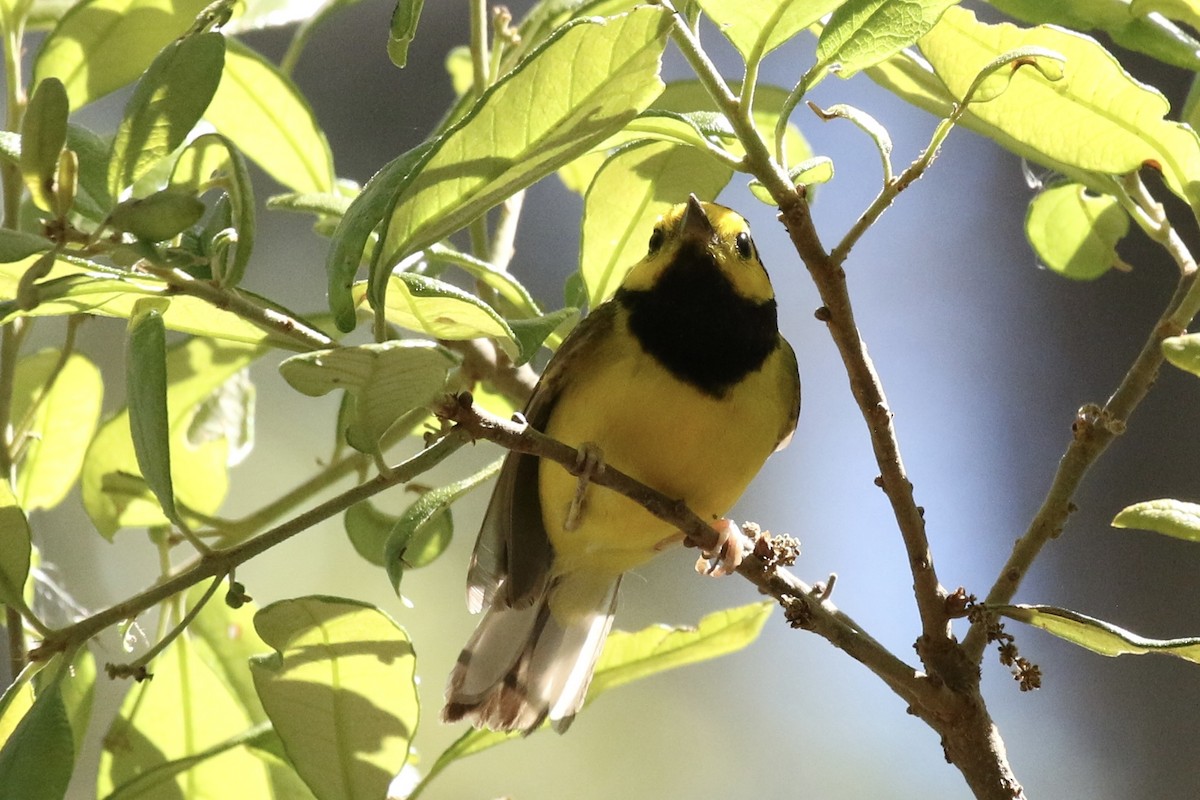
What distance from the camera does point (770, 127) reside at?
54.5 inches

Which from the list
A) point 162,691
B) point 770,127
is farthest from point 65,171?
point 770,127

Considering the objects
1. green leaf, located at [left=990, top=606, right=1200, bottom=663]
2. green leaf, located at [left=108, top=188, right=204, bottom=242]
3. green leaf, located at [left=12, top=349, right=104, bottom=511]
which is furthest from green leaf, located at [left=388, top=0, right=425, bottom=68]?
green leaf, located at [left=12, top=349, right=104, bottom=511]

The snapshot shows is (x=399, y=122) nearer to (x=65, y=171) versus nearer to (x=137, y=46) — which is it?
(x=137, y=46)

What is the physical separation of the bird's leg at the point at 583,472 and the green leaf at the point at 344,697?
0.21m

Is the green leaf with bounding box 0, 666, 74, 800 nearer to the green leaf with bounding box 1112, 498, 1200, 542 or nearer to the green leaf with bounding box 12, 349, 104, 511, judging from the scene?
the green leaf with bounding box 12, 349, 104, 511

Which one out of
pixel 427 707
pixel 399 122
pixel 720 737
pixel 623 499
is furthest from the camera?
pixel 720 737

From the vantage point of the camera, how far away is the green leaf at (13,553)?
3.12ft

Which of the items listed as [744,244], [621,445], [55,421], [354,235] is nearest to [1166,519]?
[354,235]

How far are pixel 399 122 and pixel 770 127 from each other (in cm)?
222

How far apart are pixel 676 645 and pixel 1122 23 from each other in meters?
0.72

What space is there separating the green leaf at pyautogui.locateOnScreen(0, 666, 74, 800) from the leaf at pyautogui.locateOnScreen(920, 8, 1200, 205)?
2.63 ft

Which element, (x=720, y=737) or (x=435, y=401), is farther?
(x=720, y=737)

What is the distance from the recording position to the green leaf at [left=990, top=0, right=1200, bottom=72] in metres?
1.10

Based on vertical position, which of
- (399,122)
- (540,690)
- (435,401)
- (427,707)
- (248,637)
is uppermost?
(399,122)
